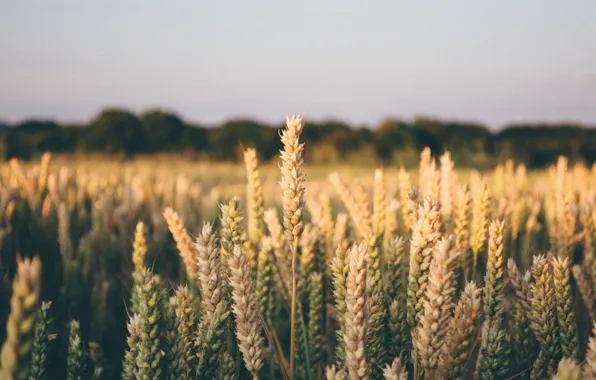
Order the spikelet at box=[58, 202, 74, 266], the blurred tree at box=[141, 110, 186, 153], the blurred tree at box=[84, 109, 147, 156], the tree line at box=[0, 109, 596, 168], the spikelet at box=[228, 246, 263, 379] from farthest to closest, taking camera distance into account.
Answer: the blurred tree at box=[141, 110, 186, 153] < the blurred tree at box=[84, 109, 147, 156] < the tree line at box=[0, 109, 596, 168] < the spikelet at box=[58, 202, 74, 266] < the spikelet at box=[228, 246, 263, 379]

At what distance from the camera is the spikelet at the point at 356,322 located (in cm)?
89

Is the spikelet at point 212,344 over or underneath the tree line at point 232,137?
underneath

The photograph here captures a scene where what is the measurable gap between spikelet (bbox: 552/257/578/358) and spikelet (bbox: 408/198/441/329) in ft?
1.30

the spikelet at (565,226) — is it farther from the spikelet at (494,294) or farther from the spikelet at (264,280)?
the spikelet at (264,280)

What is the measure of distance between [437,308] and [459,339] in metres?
0.15

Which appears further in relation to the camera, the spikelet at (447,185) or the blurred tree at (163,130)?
the blurred tree at (163,130)

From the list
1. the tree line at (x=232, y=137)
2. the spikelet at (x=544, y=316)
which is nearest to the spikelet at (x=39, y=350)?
the spikelet at (x=544, y=316)

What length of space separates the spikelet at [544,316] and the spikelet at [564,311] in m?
0.02

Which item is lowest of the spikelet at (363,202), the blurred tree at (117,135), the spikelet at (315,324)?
the spikelet at (315,324)

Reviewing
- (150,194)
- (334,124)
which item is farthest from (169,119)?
(150,194)

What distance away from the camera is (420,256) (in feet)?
3.48

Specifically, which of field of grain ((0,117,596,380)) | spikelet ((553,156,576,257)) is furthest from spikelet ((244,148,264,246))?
spikelet ((553,156,576,257))

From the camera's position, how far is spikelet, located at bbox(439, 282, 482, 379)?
3.35 feet

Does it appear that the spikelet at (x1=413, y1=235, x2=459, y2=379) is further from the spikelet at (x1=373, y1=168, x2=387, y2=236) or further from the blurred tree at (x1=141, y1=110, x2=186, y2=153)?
the blurred tree at (x1=141, y1=110, x2=186, y2=153)
